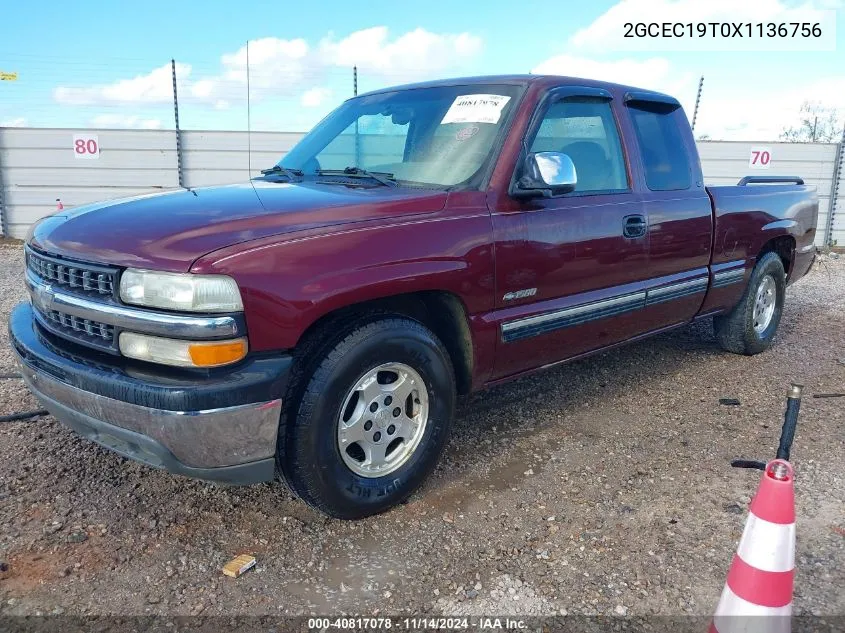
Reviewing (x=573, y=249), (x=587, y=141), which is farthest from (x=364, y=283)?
(x=587, y=141)

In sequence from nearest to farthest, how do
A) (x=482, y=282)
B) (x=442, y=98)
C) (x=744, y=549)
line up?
(x=744, y=549)
(x=482, y=282)
(x=442, y=98)

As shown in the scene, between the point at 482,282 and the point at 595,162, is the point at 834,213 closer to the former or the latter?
the point at 595,162

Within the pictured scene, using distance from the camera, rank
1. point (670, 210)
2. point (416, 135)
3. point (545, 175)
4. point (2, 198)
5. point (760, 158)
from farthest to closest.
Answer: point (760, 158) → point (2, 198) → point (670, 210) → point (416, 135) → point (545, 175)

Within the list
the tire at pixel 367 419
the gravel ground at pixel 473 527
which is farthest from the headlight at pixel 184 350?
the gravel ground at pixel 473 527

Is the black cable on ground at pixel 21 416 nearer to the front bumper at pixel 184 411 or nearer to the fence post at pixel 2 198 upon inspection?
the front bumper at pixel 184 411

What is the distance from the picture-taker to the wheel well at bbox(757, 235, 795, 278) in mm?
5344

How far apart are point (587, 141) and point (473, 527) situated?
2.26 m

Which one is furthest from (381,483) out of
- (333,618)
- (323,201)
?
(323,201)

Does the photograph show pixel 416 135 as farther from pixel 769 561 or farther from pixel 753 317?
pixel 753 317

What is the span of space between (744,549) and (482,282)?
5.00 ft

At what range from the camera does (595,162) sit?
3.84m

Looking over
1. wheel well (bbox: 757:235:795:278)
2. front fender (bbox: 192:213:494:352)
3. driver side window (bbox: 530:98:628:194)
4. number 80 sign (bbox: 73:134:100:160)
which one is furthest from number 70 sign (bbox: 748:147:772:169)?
number 80 sign (bbox: 73:134:100:160)

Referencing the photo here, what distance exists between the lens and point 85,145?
Answer: 12586 mm

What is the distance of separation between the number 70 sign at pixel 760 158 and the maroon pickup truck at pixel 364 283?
→ 10.8 metres
